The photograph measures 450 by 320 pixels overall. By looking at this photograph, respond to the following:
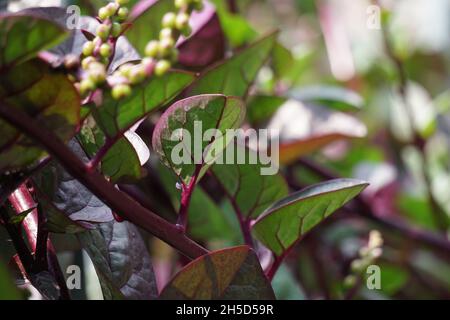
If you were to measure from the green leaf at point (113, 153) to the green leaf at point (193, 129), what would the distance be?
0.02 metres

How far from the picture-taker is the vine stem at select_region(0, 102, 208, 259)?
34cm

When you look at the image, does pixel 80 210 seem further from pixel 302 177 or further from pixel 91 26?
pixel 302 177

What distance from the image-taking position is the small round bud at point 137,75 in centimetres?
32

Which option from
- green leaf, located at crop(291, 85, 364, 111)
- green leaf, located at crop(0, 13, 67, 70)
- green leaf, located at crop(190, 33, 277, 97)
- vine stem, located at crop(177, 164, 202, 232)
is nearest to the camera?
green leaf, located at crop(0, 13, 67, 70)

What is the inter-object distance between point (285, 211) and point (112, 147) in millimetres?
128

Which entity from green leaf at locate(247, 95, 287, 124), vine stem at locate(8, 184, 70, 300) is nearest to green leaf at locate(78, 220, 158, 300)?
vine stem at locate(8, 184, 70, 300)

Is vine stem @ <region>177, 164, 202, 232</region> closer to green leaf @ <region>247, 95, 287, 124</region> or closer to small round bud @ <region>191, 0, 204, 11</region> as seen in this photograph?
small round bud @ <region>191, 0, 204, 11</region>

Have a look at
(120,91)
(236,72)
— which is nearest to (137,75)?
(120,91)

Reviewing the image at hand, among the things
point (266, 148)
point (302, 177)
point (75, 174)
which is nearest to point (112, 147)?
point (75, 174)

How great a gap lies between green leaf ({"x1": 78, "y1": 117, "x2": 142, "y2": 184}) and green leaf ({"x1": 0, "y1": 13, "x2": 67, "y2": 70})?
0.08 m

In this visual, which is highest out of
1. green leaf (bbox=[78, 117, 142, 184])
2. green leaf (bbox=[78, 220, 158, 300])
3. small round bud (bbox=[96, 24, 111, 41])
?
small round bud (bbox=[96, 24, 111, 41])

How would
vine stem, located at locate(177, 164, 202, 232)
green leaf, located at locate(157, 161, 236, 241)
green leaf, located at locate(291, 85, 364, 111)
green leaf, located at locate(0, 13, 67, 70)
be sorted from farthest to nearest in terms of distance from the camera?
green leaf, located at locate(291, 85, 364, 111) → green leaf, located at locate(157, 161, 236, 241) → vine stem, located at locate(177, 164, 202, 232) → green leaf, located at locate(0, 13, 67, 70)

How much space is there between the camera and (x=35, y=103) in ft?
1.14

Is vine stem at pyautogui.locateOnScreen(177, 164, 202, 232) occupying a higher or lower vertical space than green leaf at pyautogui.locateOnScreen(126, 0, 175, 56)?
lower
